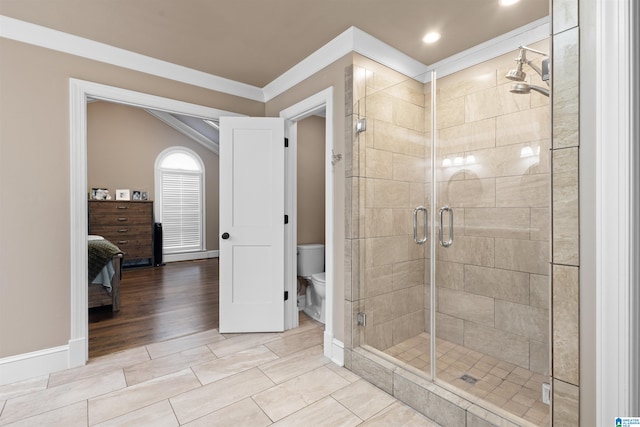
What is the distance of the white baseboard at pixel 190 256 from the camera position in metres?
6.41

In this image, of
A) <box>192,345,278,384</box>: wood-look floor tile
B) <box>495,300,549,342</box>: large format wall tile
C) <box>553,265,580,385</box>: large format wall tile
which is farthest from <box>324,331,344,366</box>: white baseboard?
<box>553,265,580,385</box>: large format wall tile

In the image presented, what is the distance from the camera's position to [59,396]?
6.35ft

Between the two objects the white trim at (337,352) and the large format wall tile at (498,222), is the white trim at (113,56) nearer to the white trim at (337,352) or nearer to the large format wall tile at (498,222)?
the large format wall tile at (498,222)

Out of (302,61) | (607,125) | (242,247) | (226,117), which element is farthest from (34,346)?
(607,125)

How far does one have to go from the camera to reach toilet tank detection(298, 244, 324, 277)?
11.1 ft

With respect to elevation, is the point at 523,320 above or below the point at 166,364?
above

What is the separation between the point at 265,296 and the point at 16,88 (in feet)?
7.99

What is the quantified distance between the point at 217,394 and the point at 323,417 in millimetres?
709

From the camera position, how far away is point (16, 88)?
212 cm

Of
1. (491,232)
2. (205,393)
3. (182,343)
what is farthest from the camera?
(182,343)

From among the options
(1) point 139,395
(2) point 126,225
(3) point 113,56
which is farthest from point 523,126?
(2) point 126,225

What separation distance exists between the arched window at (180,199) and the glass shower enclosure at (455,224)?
5395 mm

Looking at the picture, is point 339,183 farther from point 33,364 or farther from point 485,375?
point 33,364

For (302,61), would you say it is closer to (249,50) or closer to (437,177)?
(249,50)
